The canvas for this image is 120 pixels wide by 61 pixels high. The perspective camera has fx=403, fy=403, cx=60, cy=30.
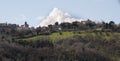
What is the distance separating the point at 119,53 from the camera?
107 meters

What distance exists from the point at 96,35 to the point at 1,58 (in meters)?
37.8

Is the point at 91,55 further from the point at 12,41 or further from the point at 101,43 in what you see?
the point at 12,41

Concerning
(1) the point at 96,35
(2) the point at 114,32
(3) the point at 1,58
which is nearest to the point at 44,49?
(3) the point at 1,58

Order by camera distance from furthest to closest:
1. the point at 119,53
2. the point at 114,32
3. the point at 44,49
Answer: the point at 114,32 → the point at 119,53 → the point at 44,49

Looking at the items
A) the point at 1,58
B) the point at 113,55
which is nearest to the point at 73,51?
the point at 113,55

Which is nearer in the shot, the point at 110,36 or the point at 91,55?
the point at 91,55

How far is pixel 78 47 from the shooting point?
4099 inches

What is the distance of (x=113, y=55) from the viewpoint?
10519cm

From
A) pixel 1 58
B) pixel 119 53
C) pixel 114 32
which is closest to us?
pixel 1 58

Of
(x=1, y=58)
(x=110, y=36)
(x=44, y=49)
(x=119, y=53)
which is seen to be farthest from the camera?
(x=110, y=36)

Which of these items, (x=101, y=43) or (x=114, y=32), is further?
(x=114, y=32)

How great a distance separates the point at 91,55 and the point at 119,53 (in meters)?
10.1

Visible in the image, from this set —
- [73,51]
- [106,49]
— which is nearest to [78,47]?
[73,51]

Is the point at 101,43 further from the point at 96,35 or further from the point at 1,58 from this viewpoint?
the point at 1,58
